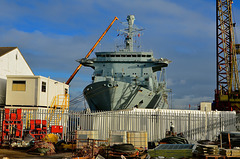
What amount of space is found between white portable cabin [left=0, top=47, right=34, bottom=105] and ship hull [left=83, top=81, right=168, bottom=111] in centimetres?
829

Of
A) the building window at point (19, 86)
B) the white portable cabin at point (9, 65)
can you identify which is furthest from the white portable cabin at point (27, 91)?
the white portable cabin at point (9, 65)

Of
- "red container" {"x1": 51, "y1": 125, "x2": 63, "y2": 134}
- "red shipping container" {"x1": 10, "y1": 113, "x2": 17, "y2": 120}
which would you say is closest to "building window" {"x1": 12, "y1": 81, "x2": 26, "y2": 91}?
"red shipping container" {"x1": 10, "y1": 113, "x2": 17, "y2": 120}

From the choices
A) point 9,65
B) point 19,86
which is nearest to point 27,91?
point 19,86

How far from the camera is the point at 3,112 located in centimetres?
1977

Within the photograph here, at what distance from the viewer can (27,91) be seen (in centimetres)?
2320

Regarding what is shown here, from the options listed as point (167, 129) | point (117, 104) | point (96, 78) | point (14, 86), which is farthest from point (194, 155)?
point (96, 78)

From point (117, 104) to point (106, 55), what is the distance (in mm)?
8831

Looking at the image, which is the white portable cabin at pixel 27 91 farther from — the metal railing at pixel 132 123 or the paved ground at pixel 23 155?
the paved ground at pixel 23 155

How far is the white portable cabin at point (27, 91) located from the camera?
2305cm

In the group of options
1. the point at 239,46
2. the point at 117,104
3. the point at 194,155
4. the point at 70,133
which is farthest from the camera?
the point at 239,46

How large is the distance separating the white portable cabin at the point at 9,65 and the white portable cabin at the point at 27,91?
2.02 m

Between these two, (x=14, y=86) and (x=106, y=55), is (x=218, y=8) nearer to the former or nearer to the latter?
(x=106, y=55)

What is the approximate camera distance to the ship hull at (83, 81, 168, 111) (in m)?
33.1

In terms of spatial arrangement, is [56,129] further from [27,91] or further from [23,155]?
[27,91]
